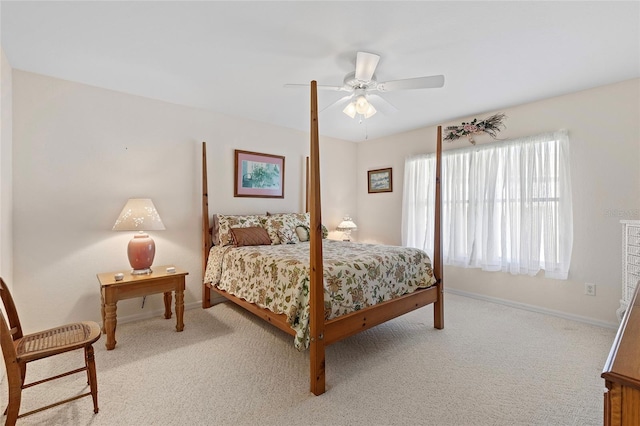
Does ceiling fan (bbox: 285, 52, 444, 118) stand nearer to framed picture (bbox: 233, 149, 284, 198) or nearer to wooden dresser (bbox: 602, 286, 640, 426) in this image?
framed picture (bbox: 233, 149, 284, 198)

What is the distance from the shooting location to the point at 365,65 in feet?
7.39

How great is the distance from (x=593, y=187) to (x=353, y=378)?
3076 millimetres

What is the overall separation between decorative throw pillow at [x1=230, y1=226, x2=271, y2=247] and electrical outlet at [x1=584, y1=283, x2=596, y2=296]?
3.43 metres

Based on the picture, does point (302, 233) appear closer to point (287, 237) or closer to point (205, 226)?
point (287, 237)

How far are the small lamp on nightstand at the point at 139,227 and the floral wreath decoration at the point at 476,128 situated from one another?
12.5ft

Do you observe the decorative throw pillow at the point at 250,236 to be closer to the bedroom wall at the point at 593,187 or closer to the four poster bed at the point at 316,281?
the four poster bed at the point at 316,281

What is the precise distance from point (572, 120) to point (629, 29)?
1.29 metres

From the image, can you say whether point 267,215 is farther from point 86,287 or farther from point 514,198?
point 514,198

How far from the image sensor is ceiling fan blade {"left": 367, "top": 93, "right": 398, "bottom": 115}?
284 cm

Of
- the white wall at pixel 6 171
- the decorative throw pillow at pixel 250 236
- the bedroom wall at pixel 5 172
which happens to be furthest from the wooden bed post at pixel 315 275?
the white wall at pixel 6 171

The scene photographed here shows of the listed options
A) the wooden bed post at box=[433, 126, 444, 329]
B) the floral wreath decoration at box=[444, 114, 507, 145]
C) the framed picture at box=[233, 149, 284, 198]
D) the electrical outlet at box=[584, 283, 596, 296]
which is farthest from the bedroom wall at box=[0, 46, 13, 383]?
the electrical outlet at box=[584, 283, 596, 296]

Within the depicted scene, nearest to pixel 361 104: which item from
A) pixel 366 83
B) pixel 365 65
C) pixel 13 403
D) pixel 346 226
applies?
pixel 366 83

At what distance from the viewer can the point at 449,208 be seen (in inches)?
161

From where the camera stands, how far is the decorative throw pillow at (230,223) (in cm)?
341
